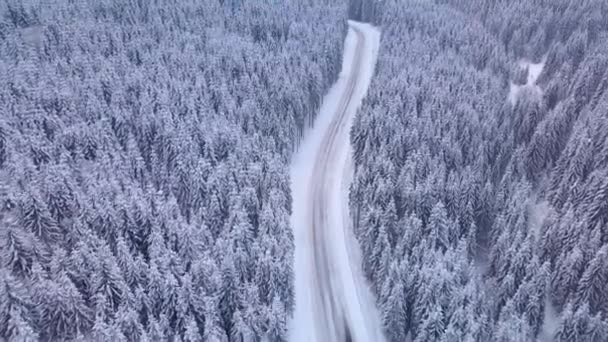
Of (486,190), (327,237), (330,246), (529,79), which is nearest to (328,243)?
(330,246)

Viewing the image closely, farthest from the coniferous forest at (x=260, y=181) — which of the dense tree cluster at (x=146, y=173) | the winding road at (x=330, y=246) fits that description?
the winding road at (x=330, y=246)

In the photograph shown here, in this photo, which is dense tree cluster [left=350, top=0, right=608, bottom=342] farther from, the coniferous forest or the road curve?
the road curve

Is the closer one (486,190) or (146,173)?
(146,173)

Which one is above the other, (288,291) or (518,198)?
(518,198)

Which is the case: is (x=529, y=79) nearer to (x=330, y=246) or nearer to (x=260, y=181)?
(x=330, y=246)

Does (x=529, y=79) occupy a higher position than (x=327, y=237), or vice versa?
(x=529, y=79)

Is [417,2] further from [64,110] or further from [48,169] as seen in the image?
[48,169]

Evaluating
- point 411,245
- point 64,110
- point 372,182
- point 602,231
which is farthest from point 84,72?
point 602,231

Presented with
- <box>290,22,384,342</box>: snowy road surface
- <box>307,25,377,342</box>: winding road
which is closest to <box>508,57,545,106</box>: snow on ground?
<box>290,22,384,342</box>: snowy road surface
